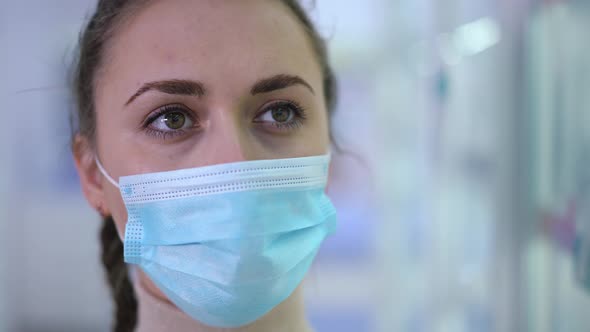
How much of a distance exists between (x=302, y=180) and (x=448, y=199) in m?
1.19

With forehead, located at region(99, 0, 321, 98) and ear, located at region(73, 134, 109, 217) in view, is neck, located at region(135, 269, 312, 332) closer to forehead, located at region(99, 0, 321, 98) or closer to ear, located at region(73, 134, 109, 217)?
ear, located at region(73, 134, 109, 217)

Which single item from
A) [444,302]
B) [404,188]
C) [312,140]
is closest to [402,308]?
[444,302]

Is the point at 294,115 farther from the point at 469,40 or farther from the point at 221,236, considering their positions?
the point at 469,40

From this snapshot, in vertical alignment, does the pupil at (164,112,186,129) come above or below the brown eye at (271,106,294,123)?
above

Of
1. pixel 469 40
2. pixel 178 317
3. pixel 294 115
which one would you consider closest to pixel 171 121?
pixel 294 115

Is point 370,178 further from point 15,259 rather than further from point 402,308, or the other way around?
point 15,259

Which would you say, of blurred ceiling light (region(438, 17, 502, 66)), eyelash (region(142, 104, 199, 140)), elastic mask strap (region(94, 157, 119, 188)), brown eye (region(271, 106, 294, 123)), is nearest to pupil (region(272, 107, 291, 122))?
brown eye (region(271, 106, 294, 123))

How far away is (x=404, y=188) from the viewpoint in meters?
2.29

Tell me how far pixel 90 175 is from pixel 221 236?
36cm

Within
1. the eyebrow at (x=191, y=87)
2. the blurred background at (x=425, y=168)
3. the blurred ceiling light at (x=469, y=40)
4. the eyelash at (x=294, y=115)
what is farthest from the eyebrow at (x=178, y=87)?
the blurred ceiling light at (x=469, y=40)

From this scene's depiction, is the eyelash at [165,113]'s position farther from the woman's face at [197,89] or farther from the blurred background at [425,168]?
the blurred background at [425,168]

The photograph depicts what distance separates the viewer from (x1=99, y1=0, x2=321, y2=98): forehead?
84 centimetres

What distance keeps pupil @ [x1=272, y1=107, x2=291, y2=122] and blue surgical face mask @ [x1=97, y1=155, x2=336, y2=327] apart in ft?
0.32

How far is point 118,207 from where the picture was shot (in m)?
0.91
